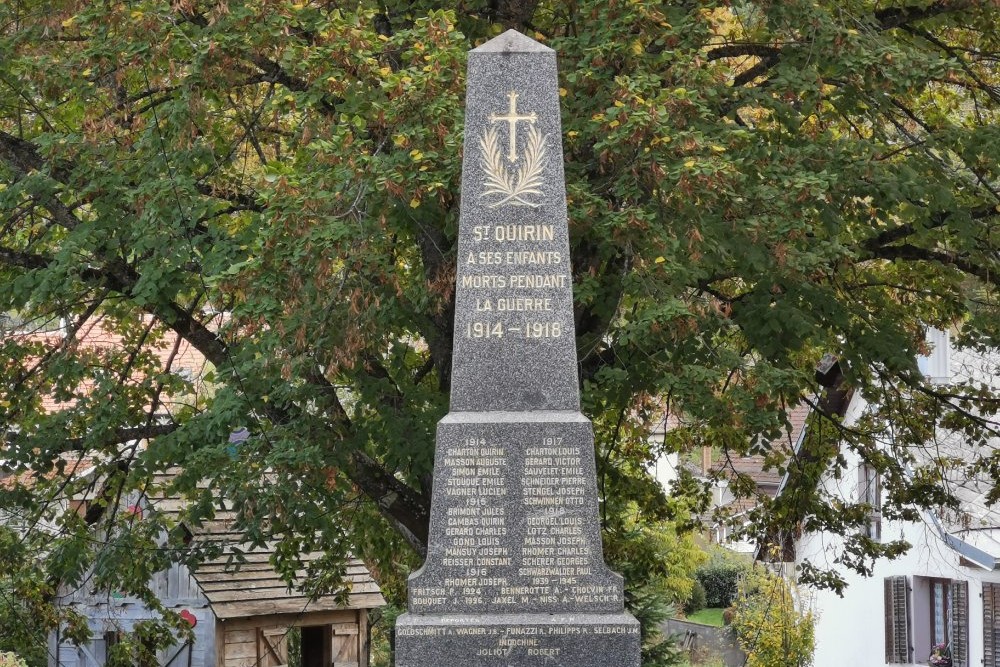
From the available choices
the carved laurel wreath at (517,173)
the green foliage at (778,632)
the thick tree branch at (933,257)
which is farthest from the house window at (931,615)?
the carved laurel wreath at (517,173)

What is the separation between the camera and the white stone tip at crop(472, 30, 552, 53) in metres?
10.1

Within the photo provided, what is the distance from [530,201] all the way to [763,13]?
4.28 metres

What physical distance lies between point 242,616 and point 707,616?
95.9 feet

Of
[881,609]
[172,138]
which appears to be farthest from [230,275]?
[881,609]

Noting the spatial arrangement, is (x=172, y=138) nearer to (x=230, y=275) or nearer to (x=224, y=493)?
(x=230, y=275)

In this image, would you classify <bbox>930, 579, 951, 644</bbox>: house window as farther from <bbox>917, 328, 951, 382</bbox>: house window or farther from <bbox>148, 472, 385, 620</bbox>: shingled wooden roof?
<bbox>148, 472, 385, 620</bbox>: shingled wooden roof

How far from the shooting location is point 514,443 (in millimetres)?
9523

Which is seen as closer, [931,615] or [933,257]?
[933,257]

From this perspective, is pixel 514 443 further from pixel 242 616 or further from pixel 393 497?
pixel 242 616

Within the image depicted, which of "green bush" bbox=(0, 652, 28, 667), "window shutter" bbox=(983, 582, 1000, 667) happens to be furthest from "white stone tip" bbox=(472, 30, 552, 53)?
"window shutter" bbox=(983, 582, 1000, 667)

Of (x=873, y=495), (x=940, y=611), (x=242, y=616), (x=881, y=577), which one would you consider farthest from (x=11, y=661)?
(x=873, y=495)

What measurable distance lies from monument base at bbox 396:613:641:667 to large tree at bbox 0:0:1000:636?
3.17 meters

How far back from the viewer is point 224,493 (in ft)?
44.1

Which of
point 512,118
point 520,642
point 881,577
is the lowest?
point 881,577
